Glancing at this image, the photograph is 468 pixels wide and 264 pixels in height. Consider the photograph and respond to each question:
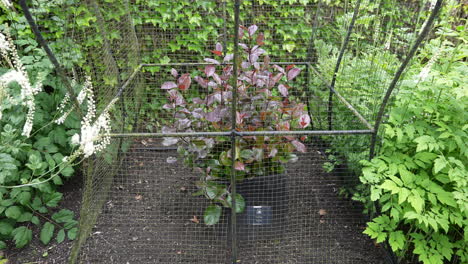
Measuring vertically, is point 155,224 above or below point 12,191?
below

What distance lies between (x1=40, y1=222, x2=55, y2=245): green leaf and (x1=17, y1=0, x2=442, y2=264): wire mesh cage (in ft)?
0.90

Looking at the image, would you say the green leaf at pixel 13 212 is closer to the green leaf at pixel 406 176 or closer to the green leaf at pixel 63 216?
the green leaf at pixel 63 216

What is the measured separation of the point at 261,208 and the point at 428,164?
1101mm

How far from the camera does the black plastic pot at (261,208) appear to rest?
2.45m

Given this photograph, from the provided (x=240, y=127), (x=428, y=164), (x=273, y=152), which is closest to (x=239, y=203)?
(x=273, y=152)

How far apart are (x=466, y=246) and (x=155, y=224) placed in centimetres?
212

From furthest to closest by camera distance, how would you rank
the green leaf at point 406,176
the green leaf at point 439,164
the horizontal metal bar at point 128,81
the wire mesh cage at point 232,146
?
the horizontal metal bar at point 128,81
the wire mesh cage at point 232,146
the green leaf at point 406,176
the green leaf at point 439,164

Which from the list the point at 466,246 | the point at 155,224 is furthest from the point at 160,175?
the point at 466,246

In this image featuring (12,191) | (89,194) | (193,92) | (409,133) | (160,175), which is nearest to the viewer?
(409,133)

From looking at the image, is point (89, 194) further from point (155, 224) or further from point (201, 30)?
point (201, 30)

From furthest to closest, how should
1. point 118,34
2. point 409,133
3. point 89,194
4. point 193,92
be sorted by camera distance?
point 193,92
point 118,34
point 89,194
point 409,133

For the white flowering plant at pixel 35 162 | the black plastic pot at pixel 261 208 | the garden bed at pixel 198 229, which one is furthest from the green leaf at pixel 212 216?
the white flowering plant at pixel 35 162

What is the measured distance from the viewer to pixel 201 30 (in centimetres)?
334

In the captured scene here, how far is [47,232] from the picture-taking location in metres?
2.52
